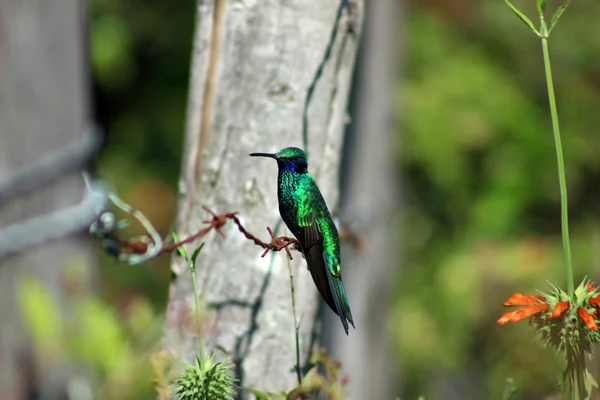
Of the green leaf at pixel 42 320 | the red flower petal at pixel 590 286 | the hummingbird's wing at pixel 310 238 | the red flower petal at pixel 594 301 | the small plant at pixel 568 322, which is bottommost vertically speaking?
the green leaf at pixel 42 320

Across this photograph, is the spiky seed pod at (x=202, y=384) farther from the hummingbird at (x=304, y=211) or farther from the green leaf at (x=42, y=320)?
the green leaf at (x=42, y=320)

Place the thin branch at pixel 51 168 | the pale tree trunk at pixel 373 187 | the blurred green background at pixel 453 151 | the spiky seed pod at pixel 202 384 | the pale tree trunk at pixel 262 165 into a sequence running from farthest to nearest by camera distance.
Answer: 1. the blurred green background at pixel 453 151
2. the pale tree trunk at pixel 373 187
3. the thin branch at pixel 51 168
4. the pale tree trunk at pixel 262 165
5. the spiky seed pod at pixel 202 384

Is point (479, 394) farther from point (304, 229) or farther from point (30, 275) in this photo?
point (304, 229)

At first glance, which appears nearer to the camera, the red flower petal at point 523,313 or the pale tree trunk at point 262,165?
the red flower petal at point 523,313

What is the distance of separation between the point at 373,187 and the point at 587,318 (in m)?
3.47

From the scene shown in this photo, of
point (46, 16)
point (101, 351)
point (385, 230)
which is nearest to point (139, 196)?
point (385, 230)

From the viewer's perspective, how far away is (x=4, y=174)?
277 centimetres

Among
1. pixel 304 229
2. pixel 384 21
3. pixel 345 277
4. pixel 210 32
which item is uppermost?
pixel 384 21

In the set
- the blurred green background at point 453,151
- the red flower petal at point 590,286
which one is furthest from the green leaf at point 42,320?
the blurred green background at point 453,151

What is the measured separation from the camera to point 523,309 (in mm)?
764

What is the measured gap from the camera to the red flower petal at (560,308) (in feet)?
2.40

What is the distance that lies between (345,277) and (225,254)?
2801 mm

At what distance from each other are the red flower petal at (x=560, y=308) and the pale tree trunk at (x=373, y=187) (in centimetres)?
309

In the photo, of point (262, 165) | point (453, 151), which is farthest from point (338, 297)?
point (453, 151)
